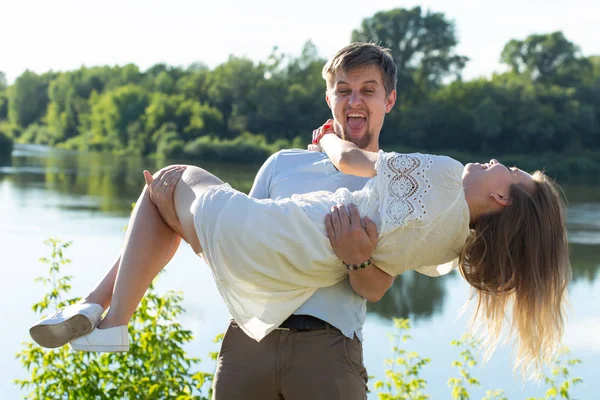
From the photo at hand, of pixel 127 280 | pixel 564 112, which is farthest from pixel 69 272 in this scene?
pixel 564 112

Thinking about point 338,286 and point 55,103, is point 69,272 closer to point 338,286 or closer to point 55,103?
point 338,286

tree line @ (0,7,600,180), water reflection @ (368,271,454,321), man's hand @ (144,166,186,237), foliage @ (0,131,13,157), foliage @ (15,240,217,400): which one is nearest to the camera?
man's hand @ (144,166,186,237)


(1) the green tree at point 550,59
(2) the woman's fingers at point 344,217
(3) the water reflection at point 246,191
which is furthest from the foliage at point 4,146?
(2) the woman's fingers at point 344,217

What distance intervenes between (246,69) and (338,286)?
1605 inches

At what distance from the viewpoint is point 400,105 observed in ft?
124

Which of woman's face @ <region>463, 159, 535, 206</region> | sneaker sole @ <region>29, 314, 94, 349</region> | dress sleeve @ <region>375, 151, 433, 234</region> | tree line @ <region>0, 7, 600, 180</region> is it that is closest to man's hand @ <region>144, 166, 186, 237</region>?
sneaker sole @ <region>29, 314, 94, 349</region>

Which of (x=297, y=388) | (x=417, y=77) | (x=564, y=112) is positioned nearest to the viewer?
(x=297, y=388)

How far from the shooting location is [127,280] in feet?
7.84

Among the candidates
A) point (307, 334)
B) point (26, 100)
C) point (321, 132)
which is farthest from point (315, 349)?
point (26, 100)

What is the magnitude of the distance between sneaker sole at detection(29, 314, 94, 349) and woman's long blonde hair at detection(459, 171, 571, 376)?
1.12 metres

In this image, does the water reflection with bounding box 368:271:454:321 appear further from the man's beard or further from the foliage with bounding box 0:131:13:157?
the foliage with bounding box 0:131:13:157

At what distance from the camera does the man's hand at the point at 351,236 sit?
212 cm

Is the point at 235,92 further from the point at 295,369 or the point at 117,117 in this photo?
the point at 295,369

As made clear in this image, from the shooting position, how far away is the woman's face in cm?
223
